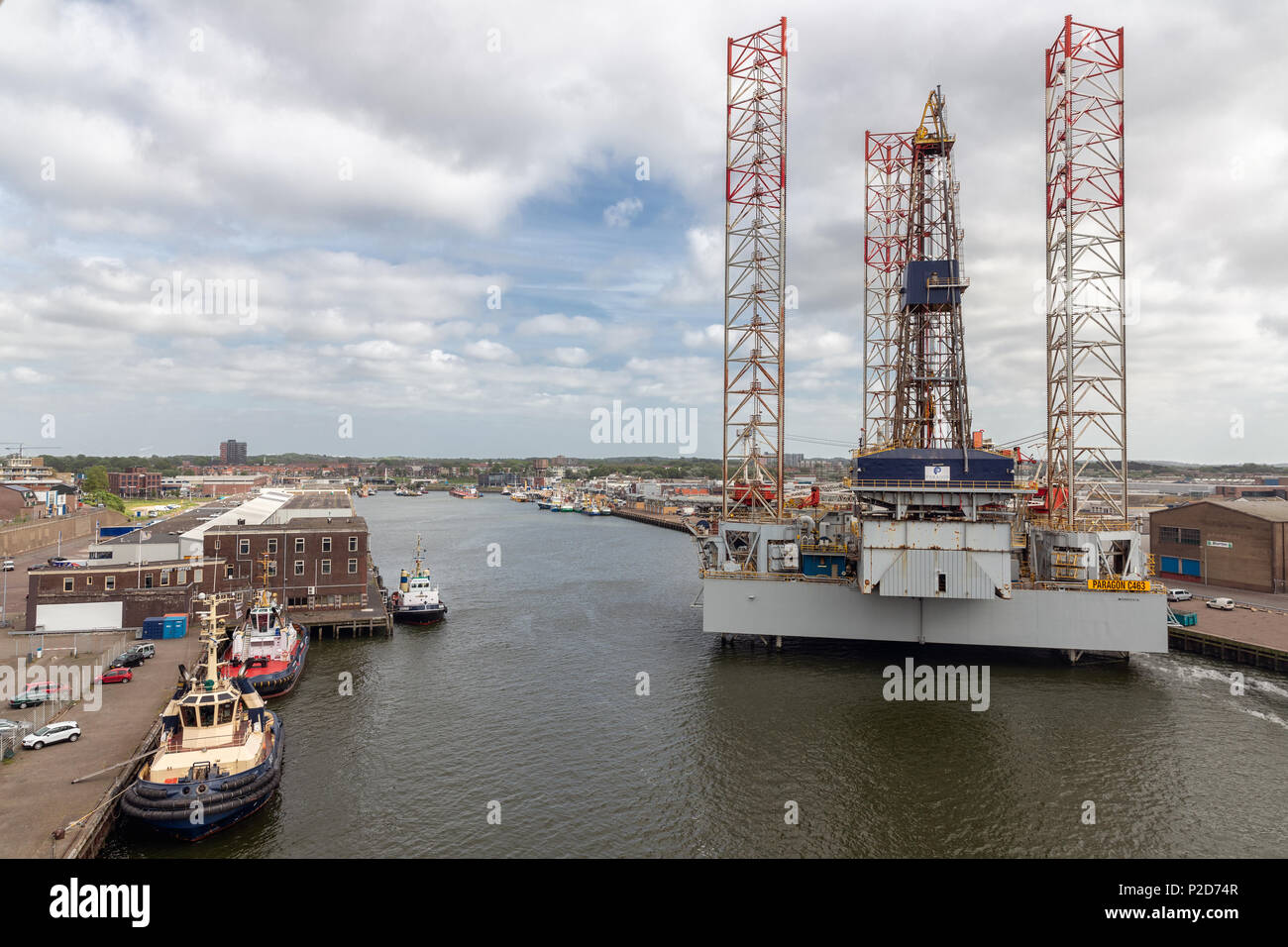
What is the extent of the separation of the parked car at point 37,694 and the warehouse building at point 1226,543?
259 feet

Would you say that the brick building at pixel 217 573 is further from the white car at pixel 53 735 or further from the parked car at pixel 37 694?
the white car at pixel 53 735

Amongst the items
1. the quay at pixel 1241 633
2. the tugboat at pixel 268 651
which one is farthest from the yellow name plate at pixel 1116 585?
the tugboat at pixel 268 651

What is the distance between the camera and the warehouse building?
53312mm

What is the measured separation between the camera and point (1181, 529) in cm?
6019

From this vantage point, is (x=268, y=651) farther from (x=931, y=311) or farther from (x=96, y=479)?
(x=96, y=479)

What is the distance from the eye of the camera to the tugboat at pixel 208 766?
21109 millimetres

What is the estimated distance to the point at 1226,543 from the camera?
56.5 meters

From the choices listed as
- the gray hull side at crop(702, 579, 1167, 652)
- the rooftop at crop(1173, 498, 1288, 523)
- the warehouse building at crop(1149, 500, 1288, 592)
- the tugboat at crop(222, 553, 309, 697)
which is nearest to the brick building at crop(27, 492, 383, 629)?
the tugboat at crop(222, 553, 309, 697)

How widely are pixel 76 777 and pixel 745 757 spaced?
926 inches

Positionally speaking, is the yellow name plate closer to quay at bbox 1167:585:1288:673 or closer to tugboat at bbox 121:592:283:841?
quay at bbox 1167:585:1288:673
